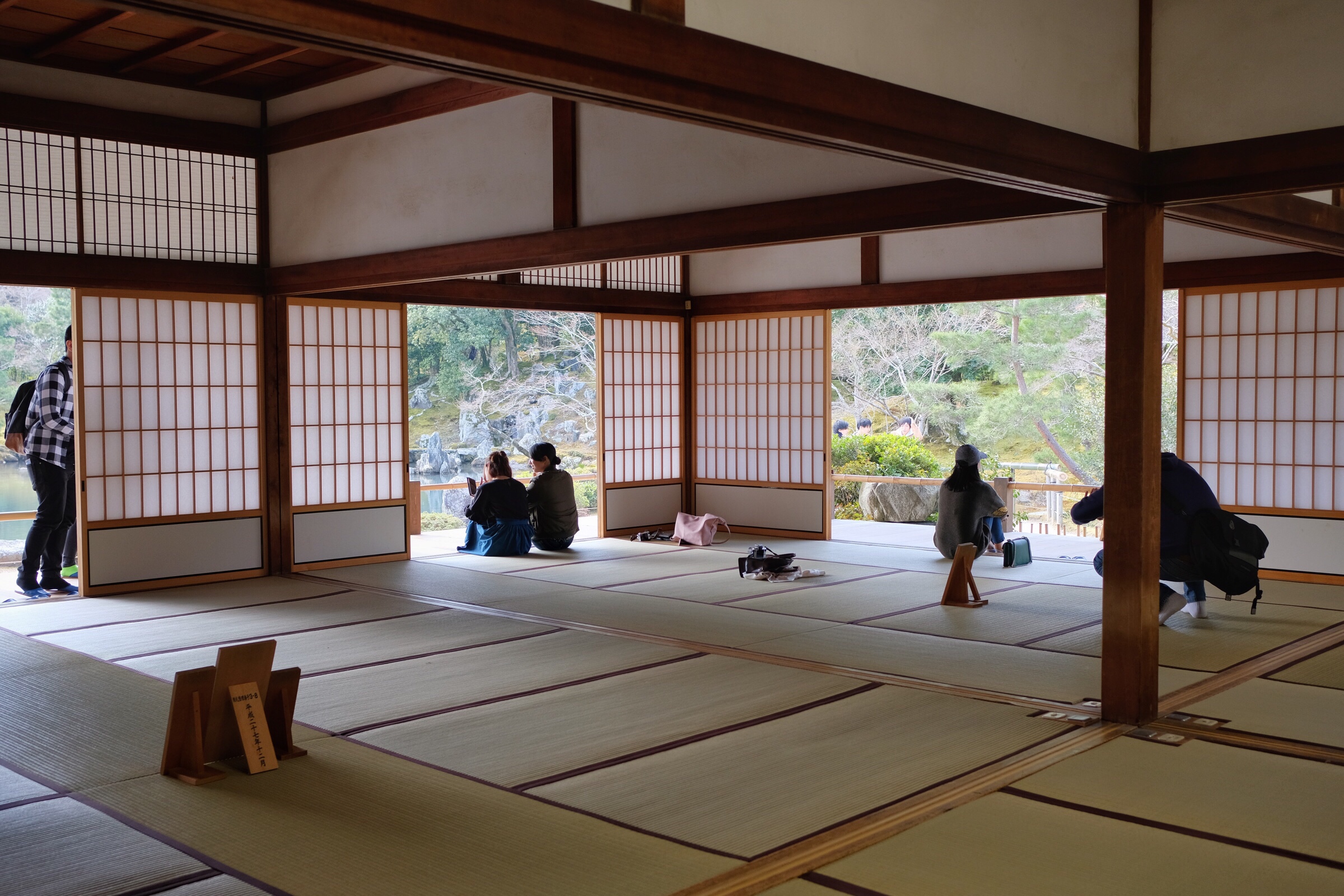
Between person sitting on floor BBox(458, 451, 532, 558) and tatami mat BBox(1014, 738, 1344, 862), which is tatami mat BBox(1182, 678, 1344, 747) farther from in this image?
person sitting on floor BBox(458, 451, 532, 558)

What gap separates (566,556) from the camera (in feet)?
28.0

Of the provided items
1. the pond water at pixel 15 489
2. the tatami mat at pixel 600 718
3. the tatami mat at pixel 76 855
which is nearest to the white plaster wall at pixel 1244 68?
the tatami mat at pixel 600 718

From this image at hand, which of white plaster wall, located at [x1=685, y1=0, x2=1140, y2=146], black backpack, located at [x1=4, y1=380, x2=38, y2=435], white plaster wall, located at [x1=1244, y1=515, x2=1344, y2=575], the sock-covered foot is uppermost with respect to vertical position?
white plaster wall, located at [x1=685, y1=0, x2=1140, y2=146]

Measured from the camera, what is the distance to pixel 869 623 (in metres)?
5.82

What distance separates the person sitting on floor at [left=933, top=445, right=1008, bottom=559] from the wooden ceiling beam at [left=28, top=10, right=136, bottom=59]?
5483mm

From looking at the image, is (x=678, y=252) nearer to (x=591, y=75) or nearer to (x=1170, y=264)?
(x=591, y=75)

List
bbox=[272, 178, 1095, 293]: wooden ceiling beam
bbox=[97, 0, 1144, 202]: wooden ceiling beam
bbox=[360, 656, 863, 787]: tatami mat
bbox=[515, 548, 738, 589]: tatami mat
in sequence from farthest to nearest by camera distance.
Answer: bbox=[515, 548, 738, 589]: tatami mat < bbox=[272, 178, 1095, 293]: wooden ceiling beam < bbox=[360, 656, 863, 787]: tatami mat < bbox=[97, 0, 1144, 202]: wooden ceiling beam

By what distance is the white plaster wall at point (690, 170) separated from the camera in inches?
192

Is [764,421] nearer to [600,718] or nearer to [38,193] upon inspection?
[38,193]

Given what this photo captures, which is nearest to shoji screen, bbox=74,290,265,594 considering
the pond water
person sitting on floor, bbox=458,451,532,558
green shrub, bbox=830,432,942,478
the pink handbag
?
person sitting on floor, bbox=458,451,532,558

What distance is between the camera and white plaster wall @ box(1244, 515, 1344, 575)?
703 centimetres

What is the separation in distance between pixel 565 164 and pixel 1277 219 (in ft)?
10.6

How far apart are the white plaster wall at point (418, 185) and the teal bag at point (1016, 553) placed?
3.90 metres

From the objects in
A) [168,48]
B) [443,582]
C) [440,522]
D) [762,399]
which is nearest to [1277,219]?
[443,582]
